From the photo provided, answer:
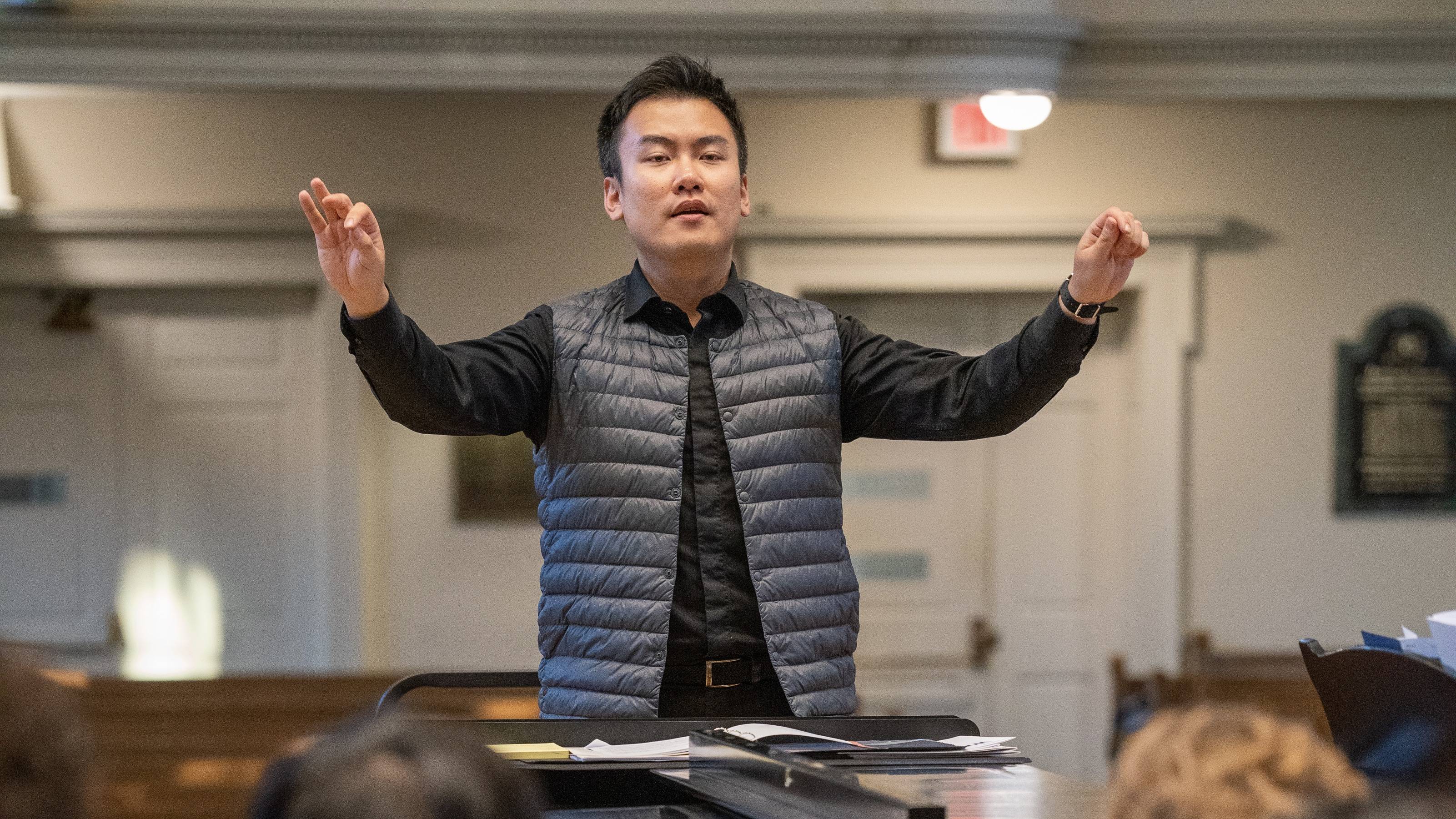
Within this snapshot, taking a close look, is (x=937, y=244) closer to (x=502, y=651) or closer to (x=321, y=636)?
(x=502, y=651)

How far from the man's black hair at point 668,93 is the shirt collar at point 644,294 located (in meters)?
0.13

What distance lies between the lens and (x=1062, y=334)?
1544 millimetres

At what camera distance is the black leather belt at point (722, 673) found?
1603mm

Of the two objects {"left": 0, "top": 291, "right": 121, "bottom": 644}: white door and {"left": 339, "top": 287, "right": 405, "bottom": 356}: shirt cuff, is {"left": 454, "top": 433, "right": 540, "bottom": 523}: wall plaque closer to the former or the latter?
{"left": 0, "top": 291, "right": 121, "bottom": 644}: white door

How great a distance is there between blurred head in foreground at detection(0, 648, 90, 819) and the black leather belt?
0.97m

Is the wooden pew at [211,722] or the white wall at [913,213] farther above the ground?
the white wall at [913,213]

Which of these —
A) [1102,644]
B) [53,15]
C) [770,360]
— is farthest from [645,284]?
[1102,644]

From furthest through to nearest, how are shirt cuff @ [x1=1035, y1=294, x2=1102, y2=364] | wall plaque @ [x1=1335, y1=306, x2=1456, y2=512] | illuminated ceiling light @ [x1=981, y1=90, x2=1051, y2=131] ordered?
1. wall plaque @ [x1=1335, y1=306, x2=1456, y2=512]
2. illuminated ceiling light @ [x1=981, y1=90, x2=1051, y2=131]
3. shirt cuff @ [x1=1035, y1=294, x2=1102, y2=364]

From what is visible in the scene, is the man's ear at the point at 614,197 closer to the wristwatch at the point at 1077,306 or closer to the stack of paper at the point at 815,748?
the wristwatch at the point at 1077,306

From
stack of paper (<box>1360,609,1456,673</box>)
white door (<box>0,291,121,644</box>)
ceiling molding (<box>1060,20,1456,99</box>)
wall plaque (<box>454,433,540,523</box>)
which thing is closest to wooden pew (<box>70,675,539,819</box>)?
white door (<box>0,291,121,644</box>)

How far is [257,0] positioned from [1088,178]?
9.15 feet

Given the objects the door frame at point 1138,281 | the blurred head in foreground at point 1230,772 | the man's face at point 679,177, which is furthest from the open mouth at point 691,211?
the door frame at point 1138,281

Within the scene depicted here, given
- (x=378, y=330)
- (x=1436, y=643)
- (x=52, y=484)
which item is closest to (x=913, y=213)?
(x=52, y=484)

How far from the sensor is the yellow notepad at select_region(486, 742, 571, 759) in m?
1.25
